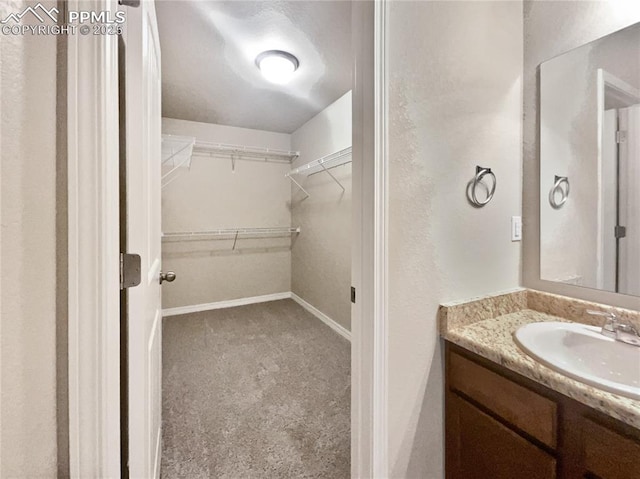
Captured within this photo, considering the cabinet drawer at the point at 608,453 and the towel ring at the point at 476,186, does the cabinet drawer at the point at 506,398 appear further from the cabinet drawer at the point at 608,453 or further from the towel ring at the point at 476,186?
the towel ring at the point at 476,186

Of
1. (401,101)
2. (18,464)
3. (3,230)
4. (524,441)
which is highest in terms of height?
(401,101)

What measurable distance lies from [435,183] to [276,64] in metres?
1.70

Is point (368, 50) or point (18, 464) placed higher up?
point (368, 50)

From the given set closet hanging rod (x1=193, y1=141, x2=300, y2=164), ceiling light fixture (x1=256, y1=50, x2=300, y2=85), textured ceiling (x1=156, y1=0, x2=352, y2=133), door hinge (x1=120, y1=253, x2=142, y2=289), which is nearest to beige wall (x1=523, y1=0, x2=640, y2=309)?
textured ceiling (x1=156, y1=0, x2=352, y2=133)

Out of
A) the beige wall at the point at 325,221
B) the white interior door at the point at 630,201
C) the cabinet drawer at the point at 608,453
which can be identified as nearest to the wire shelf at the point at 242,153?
the beige wall at the point at 325,221

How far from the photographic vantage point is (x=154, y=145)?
1.12 metres

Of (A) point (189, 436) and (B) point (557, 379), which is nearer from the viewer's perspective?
(B) point (557, 379)

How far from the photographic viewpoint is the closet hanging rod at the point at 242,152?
364 cm

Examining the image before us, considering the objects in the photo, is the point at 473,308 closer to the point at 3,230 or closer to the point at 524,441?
the point at 524,441

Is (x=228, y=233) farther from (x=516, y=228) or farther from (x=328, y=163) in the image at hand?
(x=516, y=228)

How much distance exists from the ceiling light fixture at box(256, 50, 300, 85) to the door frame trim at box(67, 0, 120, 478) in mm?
1731

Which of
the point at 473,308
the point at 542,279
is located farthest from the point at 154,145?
the point at 542,279

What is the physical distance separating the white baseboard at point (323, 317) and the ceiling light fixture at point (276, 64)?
238 centimetres

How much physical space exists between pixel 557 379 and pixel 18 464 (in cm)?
119
